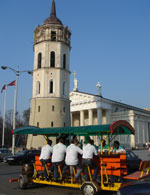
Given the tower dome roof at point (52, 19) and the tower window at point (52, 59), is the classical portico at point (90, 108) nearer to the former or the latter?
the tower window at point (52, 59)

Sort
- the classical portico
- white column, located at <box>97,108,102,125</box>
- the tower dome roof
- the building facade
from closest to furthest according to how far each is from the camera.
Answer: the tower dome roof → white column, located at <box>97,108,102,125</box> → the building facade → the classical portico

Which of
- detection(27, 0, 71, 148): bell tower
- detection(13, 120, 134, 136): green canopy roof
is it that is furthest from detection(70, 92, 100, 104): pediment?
detection(13, 120, 134, 136): green canopy roof

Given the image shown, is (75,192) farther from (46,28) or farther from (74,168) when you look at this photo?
(46,28)

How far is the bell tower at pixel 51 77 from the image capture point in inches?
1747

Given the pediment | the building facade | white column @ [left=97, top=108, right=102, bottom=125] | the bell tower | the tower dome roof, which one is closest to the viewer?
the bell tower

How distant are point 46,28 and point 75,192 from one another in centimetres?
4167

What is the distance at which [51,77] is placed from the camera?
1815 inches

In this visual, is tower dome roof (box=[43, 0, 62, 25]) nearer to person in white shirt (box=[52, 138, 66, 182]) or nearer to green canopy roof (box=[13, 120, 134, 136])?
green canopy roof (box=[13, 120, 134, 136])

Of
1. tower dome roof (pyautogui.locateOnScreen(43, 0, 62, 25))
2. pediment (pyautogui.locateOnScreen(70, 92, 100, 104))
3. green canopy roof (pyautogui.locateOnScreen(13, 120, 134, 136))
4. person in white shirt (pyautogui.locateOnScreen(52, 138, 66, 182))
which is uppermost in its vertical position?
tower dome roof (pyautogui.locateOnScreen(43, 0, 62, 25))

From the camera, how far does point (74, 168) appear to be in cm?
1035

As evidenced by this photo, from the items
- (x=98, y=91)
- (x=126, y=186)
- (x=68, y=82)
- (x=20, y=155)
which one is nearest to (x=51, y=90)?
(x=68, y=82)

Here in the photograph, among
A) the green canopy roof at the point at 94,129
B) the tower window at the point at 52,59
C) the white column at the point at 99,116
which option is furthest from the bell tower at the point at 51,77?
the green canopy roof at the point at 94,129

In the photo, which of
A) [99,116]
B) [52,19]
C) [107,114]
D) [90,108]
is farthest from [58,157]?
[107,114]

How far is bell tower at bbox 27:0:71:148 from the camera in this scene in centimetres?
4438
